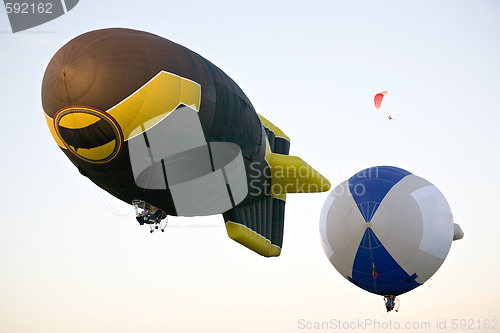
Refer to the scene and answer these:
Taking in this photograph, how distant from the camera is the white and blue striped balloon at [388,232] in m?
22.5

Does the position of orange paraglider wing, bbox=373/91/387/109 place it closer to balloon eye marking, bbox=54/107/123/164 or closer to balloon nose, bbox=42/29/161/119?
balloon nose, bbox=42/29/161/119

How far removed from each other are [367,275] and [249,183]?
6.37 metres

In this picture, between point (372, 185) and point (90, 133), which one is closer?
point (90, 133)

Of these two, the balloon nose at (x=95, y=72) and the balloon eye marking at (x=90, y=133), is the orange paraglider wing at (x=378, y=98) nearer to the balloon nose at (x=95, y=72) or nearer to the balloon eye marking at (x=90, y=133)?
the balloon nose at (x=95, y=72)

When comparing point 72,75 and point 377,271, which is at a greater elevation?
point 72,75

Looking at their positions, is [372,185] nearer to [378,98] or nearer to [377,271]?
[377,271]

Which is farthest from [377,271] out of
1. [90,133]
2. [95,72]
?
[95,72]

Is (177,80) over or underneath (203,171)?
over

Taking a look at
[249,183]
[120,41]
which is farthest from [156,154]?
[249,183]

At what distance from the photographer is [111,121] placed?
47.7ft

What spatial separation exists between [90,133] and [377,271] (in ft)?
39.7

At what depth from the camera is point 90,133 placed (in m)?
14.8

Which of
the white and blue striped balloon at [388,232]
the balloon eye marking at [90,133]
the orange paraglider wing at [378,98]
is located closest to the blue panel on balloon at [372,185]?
the white and blue striped balloon at [388,232]

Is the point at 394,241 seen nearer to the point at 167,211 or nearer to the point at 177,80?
the point at 167,211
